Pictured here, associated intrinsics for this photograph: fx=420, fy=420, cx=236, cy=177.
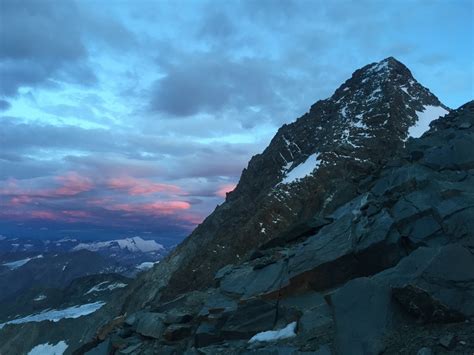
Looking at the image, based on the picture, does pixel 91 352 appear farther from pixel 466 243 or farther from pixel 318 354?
pixel 466 243

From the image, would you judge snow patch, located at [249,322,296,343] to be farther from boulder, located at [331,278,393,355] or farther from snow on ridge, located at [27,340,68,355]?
snow on ridge, located at [27,340,68,355]

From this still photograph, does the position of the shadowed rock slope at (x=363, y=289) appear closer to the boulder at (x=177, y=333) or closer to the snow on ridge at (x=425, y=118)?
the boulder at (x=177, y=333)

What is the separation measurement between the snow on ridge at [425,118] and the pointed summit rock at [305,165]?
306 mm

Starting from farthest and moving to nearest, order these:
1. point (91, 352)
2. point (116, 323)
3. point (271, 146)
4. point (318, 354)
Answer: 1. point (271, 146)
2. point (116, 323)
3. point (91, 352)
4. point (318, 354)

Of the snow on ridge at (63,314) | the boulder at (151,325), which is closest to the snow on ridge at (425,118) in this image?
the boulder at (151,325)

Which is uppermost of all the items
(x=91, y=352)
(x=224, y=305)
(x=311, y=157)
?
(x=311, y=157)

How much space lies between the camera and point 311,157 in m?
68.5

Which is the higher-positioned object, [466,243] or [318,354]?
[466,243]

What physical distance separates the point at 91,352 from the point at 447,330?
17168mm

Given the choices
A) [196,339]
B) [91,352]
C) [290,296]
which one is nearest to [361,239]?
[290,296]

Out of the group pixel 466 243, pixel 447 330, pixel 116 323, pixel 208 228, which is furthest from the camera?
pixel 208 228

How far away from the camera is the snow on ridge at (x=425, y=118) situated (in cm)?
6905

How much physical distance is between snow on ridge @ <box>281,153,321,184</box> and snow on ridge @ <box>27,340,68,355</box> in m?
94.1

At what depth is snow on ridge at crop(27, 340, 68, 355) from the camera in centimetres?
12300
